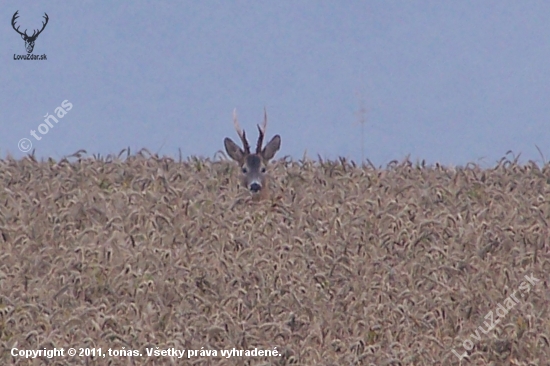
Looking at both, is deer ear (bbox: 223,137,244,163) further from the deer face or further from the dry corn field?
the dry corn field

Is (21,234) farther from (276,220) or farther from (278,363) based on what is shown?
(278,363)

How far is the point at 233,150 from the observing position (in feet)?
54.5

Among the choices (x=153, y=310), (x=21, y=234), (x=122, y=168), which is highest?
(x=122, y=168)

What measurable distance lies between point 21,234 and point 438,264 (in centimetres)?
453

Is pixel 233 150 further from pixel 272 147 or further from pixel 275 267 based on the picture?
pixel 275 267

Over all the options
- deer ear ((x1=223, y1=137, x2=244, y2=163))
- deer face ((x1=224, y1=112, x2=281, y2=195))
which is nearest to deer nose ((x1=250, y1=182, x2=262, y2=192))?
deer face ((x1=224, y1=112, x2=281, y2=195))

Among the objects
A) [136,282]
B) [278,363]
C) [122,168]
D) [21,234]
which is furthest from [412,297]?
[122,168]

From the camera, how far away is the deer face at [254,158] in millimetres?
15461

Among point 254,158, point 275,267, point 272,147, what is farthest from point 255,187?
point 275,267

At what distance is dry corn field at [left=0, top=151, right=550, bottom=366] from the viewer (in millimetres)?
10234

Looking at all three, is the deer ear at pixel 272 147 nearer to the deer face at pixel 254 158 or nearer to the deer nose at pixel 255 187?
the deer face at pixel 254 158

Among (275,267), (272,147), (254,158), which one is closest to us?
(275,267)

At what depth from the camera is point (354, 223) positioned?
13633 mm

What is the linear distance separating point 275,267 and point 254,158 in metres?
→ 4.01
